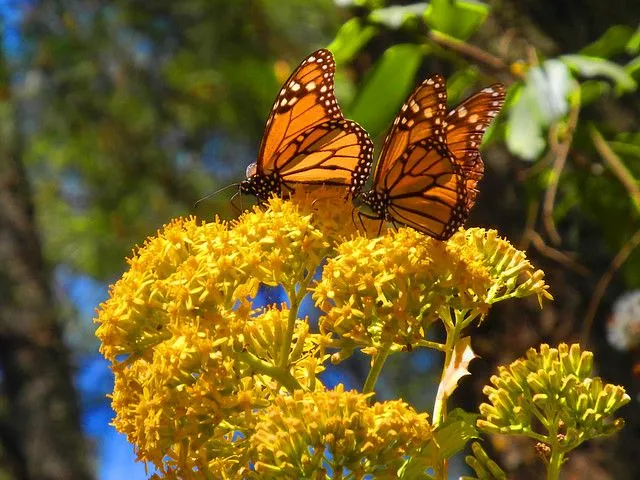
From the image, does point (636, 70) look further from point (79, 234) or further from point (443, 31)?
point (79, 234)

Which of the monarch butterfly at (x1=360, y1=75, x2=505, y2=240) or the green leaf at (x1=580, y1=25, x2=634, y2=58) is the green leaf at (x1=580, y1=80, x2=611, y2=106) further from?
the monarch butterfly at (x1=360, y1=75, x2=505, y2=240)

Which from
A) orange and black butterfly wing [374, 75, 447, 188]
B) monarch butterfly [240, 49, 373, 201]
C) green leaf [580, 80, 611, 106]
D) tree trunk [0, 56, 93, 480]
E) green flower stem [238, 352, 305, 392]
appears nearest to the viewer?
green flower stem [238, 352, 305, 392]

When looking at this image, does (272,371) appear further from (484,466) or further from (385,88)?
(385,88)

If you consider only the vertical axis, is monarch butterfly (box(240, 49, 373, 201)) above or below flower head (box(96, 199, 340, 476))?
above

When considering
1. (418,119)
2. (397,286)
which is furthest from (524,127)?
(397,286)

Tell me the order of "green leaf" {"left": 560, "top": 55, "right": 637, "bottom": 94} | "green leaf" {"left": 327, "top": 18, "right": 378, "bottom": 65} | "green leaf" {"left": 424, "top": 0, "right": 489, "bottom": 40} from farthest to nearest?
1. "green leaf" {"left": 327, "top": 18, "right": 378, "bottom": 65}
2. "green leaf" {"left": 424, "top": 0, "right": 489, "bottom": 40}
3. "green leaf" {"left": 560, "top": 55, "right": 637, "bottom": 94}

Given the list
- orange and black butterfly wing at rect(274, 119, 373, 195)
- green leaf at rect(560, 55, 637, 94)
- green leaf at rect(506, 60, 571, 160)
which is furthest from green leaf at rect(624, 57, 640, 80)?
orange and black butterfly wing at rect(274, 119, 373, 195)

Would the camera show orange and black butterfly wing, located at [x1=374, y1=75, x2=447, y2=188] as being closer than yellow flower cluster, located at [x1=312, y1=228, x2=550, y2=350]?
No

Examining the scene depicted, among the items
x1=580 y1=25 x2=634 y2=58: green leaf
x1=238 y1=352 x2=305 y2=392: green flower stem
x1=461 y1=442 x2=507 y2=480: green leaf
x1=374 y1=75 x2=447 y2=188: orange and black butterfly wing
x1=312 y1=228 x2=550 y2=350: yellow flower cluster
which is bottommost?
x1=461 y1=442 x2=507 y2=480: green leaf
